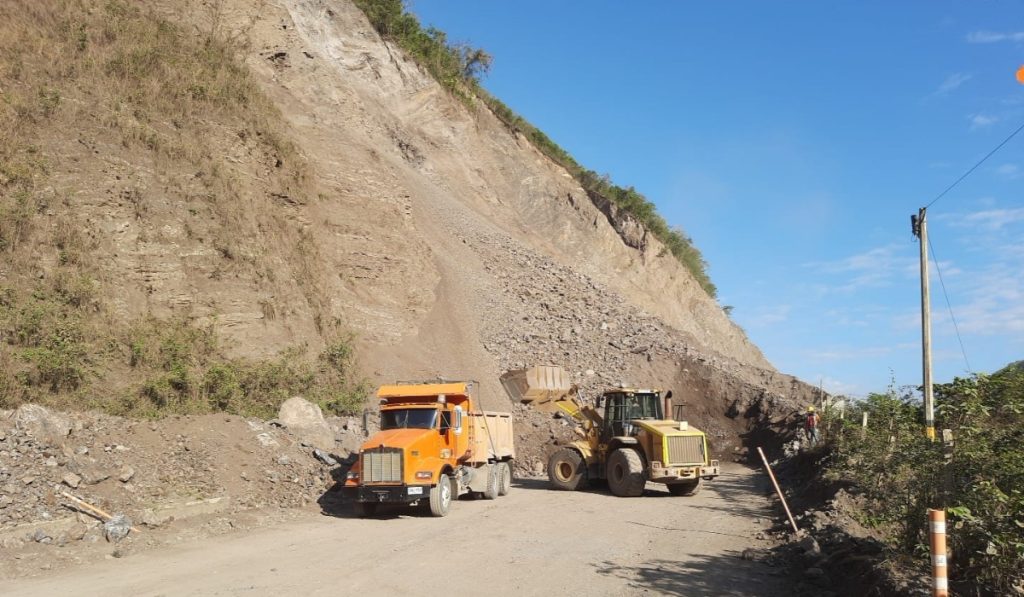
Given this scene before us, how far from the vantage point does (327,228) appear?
1123 inches

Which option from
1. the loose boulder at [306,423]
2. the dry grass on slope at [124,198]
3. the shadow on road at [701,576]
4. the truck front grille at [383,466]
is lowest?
the shadow on road at [701,576]

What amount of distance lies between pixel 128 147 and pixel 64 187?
7.90ft

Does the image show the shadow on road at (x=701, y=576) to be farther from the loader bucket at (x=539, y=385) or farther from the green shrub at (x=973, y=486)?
the loader bucket at (x=539, y=385)

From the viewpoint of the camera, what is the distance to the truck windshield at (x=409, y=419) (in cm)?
1524

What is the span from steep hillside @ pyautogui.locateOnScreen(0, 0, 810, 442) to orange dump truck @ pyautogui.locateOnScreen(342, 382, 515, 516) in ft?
16.6

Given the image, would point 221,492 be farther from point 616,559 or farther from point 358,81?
point 358,81

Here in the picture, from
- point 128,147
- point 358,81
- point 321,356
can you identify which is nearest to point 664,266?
point 358,81

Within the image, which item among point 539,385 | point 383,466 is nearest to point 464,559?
point 383,466

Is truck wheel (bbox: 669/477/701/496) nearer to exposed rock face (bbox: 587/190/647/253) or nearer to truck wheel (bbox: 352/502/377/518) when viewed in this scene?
truck wheel (bbox: 352/502/377/518)

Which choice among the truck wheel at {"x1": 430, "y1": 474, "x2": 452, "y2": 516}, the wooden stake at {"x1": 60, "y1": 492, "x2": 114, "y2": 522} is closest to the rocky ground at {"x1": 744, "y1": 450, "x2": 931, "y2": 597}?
the truck wheel at {"x1": 430, "y1": 474, "x2": 452, "y2": 516}

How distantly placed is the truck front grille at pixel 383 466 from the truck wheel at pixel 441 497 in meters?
0.88

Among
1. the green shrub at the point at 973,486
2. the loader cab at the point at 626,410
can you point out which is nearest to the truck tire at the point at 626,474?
the loader cab at the point at 626,410

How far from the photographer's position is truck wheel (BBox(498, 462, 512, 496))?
18.0 metres

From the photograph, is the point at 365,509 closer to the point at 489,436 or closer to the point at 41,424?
the point at 489,436
